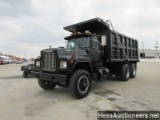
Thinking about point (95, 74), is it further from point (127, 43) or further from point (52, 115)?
point (127, 43)

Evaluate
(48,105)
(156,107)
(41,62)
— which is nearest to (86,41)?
(41,62)

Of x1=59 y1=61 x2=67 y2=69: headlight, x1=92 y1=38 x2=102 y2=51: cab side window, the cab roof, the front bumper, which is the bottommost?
the front bumper

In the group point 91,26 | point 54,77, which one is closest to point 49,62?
point 54,77

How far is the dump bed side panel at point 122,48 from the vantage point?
322 inches

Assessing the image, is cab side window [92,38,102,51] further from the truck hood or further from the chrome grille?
the chrome grille

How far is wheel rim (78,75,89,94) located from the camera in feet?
18.1

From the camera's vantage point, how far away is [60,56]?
18.0ft

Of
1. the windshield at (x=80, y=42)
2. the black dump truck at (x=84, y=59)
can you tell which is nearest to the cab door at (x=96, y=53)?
the black dump truck at (x=84, y=59)

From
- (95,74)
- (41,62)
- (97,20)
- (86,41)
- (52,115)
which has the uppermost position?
(97,20)

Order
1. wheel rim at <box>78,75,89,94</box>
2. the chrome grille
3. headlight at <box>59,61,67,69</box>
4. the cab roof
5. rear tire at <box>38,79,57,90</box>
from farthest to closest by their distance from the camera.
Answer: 1. the cab roof
2. rear tire at <box>38,79,57,90</box>
3. the chrome grille
4. wheel rim at <box>78,75,89,94</box>
5. headlight at <box>59,61,67,69</box>

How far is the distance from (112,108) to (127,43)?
21.2ft

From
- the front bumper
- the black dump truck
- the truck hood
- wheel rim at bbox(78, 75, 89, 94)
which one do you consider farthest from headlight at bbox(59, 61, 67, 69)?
wheel rim at bbox(78, 75, 89, 94)

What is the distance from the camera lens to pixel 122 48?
915 centimetres

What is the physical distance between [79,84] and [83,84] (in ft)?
0.71
